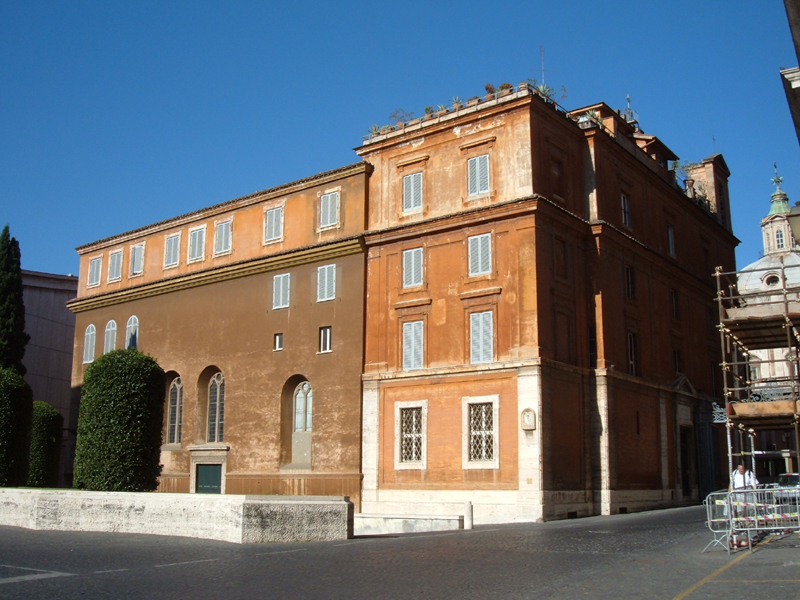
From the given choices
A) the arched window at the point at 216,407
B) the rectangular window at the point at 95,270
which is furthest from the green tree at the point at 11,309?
the arched window at the point at 216,407

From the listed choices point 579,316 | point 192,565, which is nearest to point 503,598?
point 192,565

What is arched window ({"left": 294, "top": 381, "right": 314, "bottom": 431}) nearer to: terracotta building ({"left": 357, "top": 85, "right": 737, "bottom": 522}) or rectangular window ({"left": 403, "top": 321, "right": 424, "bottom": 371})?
terracotta building ({"left": 357, "top": 85, "right": 737, "bottom": 522})

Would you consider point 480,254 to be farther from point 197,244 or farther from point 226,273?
point 197,244

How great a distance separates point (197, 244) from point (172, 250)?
5.89 feet

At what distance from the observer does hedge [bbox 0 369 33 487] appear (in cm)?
3006

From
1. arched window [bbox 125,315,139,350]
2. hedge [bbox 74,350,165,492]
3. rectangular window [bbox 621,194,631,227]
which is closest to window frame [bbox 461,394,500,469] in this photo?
hedge [bbox 74,350,165,492]

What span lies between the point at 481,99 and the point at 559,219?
522 centimetres

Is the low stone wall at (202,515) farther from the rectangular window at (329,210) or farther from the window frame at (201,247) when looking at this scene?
the window frame at (201,247)

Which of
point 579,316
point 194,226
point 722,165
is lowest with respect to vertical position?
point 579,316

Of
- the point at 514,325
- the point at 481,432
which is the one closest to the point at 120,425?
the point at 481,432

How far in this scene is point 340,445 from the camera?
32062mm

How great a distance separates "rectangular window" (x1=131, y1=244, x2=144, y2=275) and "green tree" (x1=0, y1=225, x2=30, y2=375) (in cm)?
622

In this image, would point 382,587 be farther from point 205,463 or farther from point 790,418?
point 205,463

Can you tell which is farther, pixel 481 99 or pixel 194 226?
pixel 194 226
